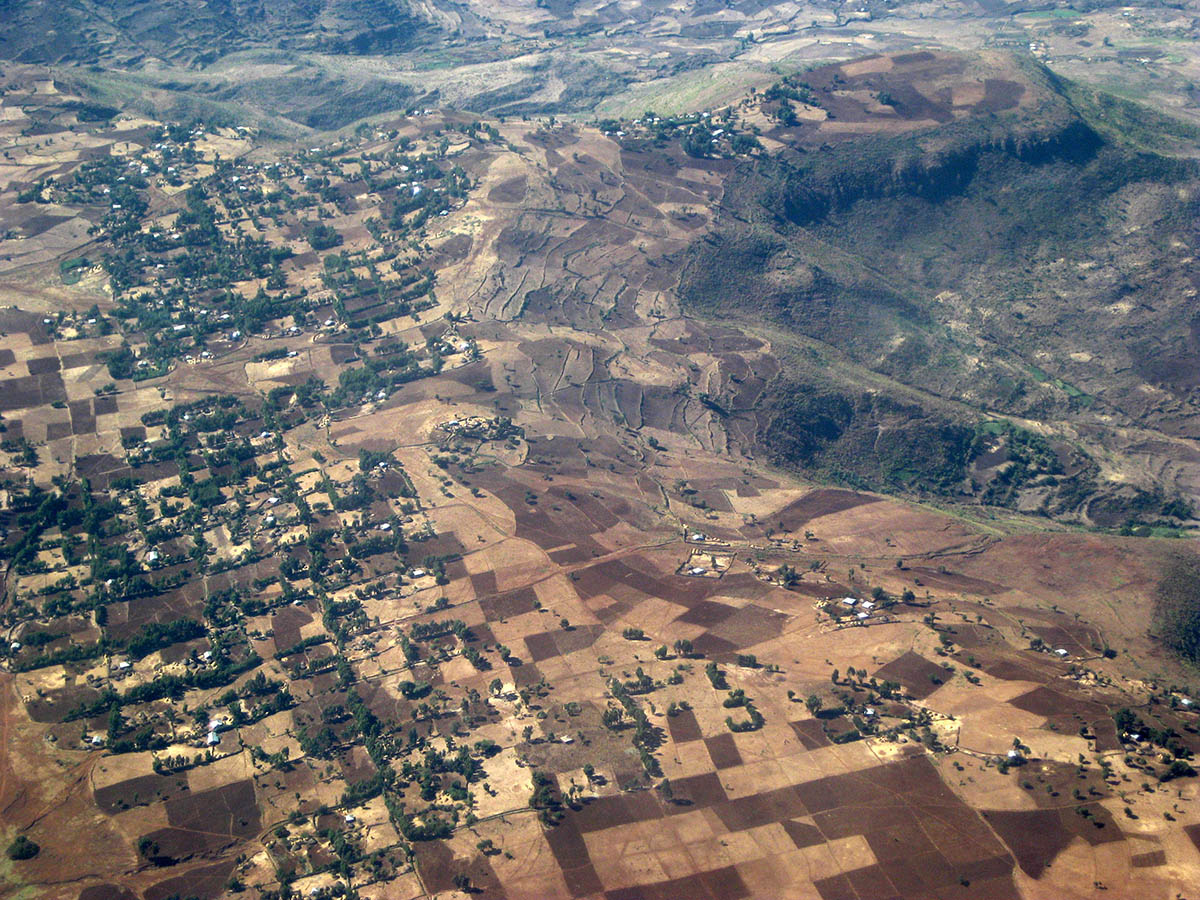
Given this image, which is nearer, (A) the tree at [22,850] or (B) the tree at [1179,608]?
(A) the tree at [22,850]

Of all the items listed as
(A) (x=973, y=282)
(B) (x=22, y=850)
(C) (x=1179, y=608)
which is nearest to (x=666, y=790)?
(B) (x=22, y=850)

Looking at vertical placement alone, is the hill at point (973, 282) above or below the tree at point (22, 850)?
above

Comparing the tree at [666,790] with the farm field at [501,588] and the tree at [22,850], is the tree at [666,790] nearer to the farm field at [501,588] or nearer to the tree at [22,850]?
the farm field at [501,588]

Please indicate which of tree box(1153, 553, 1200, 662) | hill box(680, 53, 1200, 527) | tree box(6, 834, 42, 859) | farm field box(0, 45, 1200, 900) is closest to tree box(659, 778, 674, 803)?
farm field box(0, 45, 1200, 900)

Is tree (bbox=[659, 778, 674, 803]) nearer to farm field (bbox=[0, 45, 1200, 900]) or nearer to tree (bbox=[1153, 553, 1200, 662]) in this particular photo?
farm field (bbox=[0, 45, 1200, 900])

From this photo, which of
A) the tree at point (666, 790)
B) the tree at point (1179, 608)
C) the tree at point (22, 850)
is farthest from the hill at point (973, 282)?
the tree at point (22, 850)

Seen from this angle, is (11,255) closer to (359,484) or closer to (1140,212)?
(359,484)

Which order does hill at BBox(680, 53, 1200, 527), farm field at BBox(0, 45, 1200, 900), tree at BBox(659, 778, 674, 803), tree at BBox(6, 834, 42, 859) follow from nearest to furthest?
farm field at BBox(0, 45, 1200, 900)
tree at BBox(6, 834, 42, 859)
tree at BBox(659, 778, 674, 803)
hill at BBox(680, 53, 1200, 527)

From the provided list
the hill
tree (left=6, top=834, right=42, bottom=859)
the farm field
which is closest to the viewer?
the farm field

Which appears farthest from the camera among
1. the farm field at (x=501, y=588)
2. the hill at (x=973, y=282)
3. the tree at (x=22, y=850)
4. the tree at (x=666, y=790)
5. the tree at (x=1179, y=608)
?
the hill at (x=973, y=282)
